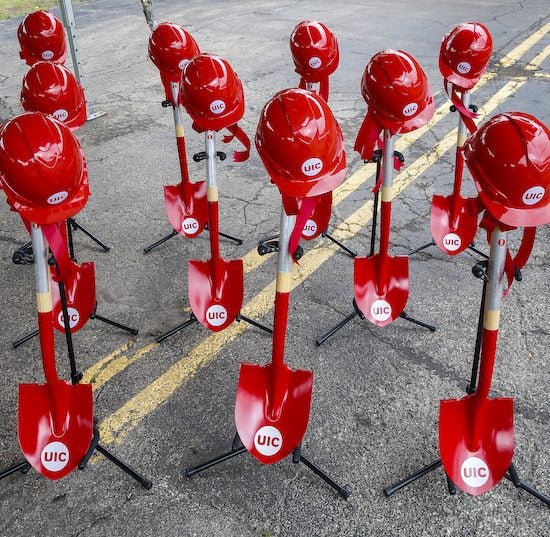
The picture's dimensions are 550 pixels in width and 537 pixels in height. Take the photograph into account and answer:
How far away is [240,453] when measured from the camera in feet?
9.39

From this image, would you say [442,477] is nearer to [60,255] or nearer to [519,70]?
[60,255]

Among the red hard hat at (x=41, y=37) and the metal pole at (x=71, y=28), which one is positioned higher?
the red hard hat at (x=41, y=37)

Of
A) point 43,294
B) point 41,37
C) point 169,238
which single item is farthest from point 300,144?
point 41,37

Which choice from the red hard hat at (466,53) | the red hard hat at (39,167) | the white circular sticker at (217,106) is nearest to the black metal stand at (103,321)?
the white circular sticker at (217,106)

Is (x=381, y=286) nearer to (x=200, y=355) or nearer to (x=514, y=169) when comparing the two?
(x=200, y=355)

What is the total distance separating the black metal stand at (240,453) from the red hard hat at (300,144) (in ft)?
3.95

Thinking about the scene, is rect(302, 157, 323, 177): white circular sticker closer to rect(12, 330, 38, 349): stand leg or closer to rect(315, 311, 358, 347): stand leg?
rect(315, 311, 358, 347): stand leg

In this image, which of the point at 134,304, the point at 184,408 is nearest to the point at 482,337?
the point at 184,408

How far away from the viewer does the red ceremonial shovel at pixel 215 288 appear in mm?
3555

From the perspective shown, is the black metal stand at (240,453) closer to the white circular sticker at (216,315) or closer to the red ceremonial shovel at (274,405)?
the red ceremonial shovel at (274,405)

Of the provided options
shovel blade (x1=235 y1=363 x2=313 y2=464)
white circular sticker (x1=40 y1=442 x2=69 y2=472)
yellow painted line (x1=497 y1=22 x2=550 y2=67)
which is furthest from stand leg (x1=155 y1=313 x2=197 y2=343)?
yellow painted line (x1=497 y1=22 x2=550 y2=67)

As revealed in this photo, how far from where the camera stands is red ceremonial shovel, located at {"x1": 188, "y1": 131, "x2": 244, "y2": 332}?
11.7ft

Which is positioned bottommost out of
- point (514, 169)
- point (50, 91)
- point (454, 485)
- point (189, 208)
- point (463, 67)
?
point (454, 485)

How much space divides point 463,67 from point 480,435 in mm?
2306
